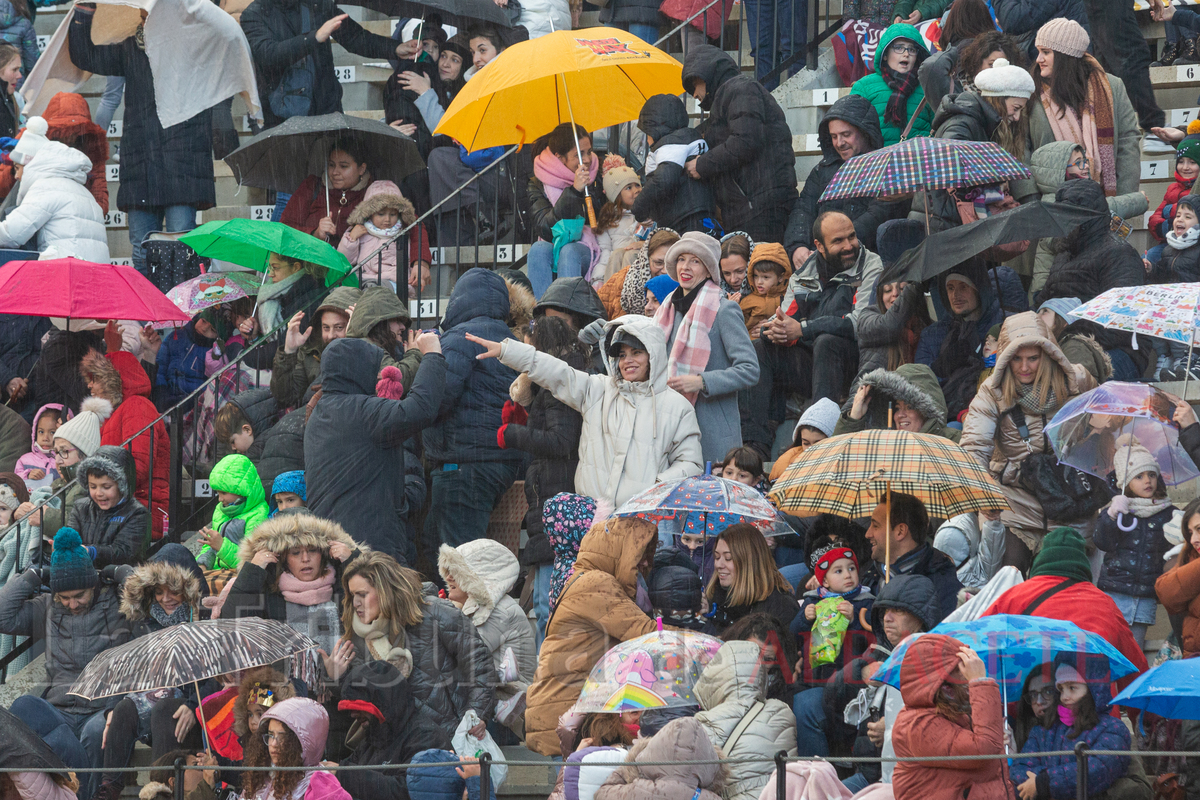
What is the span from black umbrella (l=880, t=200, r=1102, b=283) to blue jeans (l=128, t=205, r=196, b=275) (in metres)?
6.00

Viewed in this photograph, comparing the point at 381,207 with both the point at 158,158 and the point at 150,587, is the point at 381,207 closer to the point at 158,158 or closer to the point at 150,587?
the point at 158,158

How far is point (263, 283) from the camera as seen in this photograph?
12.7m

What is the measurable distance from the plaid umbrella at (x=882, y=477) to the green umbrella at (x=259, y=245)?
177 inches

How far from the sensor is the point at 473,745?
8570mm

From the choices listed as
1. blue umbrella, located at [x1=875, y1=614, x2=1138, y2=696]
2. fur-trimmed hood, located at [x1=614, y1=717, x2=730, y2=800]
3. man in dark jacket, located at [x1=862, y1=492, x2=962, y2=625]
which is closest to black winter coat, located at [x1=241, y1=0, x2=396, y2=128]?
man in dark jacket, located at [x1=862, y1=492, x2=962, y2=625]

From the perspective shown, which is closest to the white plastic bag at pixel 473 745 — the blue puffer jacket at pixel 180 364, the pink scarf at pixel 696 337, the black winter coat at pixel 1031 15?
the pink scarf at pixel 696 337

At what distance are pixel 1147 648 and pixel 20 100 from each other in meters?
10.9

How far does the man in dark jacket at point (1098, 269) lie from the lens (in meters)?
10.4

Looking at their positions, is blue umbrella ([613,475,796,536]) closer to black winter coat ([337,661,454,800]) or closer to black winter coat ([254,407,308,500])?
black winter coat ([337,661,454,800])

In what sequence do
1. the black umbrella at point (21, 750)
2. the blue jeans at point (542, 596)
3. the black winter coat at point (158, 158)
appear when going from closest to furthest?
the black umbrella at point (21, 750) → the blue jeans at point (542, 596) → the black winter coat at point (158, 158)

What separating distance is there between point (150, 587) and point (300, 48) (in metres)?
5.76

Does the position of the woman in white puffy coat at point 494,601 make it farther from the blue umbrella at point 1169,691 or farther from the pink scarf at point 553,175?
the pink scarf at point 553,175

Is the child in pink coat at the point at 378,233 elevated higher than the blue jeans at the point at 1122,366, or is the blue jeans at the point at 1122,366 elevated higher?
the child in pink coat at the point at 378,233

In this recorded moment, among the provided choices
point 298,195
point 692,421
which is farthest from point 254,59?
point 692,421
